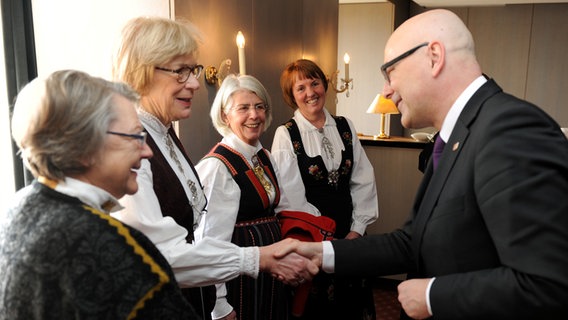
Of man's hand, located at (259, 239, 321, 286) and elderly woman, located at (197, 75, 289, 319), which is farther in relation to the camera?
elderly woman, located at (197, 75, 289, 319)

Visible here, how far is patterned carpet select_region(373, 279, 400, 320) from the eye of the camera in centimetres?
358

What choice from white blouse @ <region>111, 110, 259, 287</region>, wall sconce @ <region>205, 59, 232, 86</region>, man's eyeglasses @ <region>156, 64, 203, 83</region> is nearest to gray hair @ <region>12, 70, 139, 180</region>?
white blouse @ <region>111, 110, 259, 287</region>

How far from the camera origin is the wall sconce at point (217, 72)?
8.18 feet

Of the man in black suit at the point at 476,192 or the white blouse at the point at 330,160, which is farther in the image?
the white blouse at the point at 330,160

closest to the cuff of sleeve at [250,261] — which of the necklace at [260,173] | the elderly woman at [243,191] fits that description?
the elderly woman at [243,191]

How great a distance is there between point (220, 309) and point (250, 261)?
1.42 feet

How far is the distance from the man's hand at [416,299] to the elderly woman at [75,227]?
1.89 feet

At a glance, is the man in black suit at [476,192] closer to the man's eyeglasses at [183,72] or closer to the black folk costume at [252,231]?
the man's eyeglasses at [183,72]

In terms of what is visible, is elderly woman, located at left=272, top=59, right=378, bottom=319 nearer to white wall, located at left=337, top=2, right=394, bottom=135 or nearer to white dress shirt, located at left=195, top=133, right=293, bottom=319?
white dress shirt, located at left=195, top=133, right=293, bottom=319

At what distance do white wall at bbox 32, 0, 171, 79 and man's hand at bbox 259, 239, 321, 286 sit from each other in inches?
40.6

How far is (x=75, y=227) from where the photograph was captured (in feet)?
3.00

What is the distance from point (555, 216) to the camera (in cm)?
103

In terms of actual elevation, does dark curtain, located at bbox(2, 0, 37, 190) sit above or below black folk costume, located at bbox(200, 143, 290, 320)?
above

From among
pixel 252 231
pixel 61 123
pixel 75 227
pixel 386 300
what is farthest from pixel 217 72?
pixel 386 300
